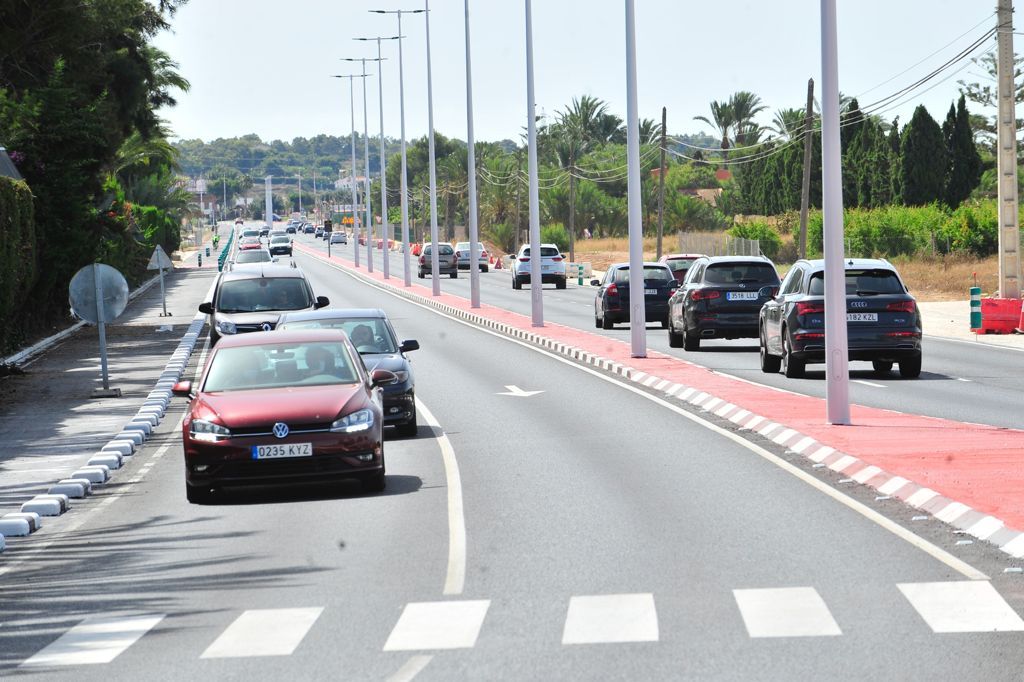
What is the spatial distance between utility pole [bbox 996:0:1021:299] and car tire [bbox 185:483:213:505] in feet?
88.4

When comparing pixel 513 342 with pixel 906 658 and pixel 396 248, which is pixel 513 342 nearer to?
pixel 906 658

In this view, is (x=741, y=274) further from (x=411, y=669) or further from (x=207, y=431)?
(x=411, y=669)

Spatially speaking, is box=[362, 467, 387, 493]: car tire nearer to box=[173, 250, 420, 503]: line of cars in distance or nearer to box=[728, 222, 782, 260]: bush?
box=[173, 250, 420, 503]: line of cars in distance

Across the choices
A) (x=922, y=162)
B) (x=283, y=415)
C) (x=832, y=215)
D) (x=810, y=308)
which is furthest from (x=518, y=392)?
(x=922, y=162)

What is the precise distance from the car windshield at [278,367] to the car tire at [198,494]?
3.13ft

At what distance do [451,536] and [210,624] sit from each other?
311 cm

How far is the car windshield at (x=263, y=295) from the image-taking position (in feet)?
97.5

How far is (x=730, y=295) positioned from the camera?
31703mm

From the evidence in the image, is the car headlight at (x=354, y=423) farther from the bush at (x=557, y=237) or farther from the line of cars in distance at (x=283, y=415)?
the bush at (x=557, y=237)

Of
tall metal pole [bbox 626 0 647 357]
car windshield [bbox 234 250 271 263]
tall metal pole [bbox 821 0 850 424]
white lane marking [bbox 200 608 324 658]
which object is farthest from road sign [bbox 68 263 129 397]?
car windshield [bbox 234 250 271 263]

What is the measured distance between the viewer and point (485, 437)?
63.3ft

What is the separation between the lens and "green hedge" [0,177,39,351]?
106 feet

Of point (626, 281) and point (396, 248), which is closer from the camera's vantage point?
point (626, 281)

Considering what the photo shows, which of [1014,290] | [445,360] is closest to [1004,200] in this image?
[1014,290]
